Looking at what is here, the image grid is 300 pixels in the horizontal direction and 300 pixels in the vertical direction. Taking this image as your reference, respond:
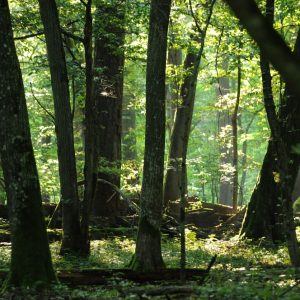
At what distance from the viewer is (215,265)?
962 centimetres

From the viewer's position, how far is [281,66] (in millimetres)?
1568

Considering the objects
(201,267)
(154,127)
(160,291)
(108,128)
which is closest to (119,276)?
(201,267)

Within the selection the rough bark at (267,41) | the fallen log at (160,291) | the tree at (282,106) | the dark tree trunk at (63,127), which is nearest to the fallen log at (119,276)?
the tree at (282,106)

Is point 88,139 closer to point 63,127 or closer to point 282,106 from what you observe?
point 63,127

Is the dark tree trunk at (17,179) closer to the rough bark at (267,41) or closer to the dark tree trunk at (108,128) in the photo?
the rough bark at (267,41)

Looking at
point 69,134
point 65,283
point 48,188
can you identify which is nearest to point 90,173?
point 69,134

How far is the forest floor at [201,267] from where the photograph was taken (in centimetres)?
500

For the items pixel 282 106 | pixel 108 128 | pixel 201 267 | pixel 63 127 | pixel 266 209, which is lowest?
pixel 201 267

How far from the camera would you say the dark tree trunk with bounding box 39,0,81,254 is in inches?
414

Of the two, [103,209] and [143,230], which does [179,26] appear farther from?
[143,230]

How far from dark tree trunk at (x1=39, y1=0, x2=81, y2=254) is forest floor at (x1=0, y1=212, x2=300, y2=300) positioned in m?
0.68

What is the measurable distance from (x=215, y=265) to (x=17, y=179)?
4.51m

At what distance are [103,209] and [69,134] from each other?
5.25 m

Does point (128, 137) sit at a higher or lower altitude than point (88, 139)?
higher
